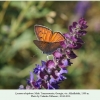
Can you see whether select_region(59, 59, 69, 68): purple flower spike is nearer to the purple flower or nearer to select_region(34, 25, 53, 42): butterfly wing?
select_region(34, 25, 53, 42): butterfly wing

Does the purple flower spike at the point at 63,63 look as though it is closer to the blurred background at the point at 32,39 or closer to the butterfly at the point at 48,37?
the butterfly at the point at 48,37

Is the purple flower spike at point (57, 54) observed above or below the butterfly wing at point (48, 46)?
below

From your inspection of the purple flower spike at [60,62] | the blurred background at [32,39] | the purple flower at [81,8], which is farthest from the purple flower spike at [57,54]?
the purple flower at [81,8]

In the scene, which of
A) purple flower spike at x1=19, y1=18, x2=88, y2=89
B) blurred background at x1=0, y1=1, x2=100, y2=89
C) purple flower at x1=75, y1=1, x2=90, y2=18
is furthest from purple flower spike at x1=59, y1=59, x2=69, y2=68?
purple flower at x1=75, y1=1, x2=90, y2=18

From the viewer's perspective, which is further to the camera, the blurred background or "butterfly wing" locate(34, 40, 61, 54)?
the blurred background

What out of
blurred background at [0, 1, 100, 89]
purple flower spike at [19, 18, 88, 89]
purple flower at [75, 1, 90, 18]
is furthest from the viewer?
purple flower at [75, 1, 90, 18]

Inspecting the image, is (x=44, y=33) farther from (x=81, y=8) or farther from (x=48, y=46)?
(x=81, y=8)

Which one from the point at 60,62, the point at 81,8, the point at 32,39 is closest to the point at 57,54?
the point at 60,62
